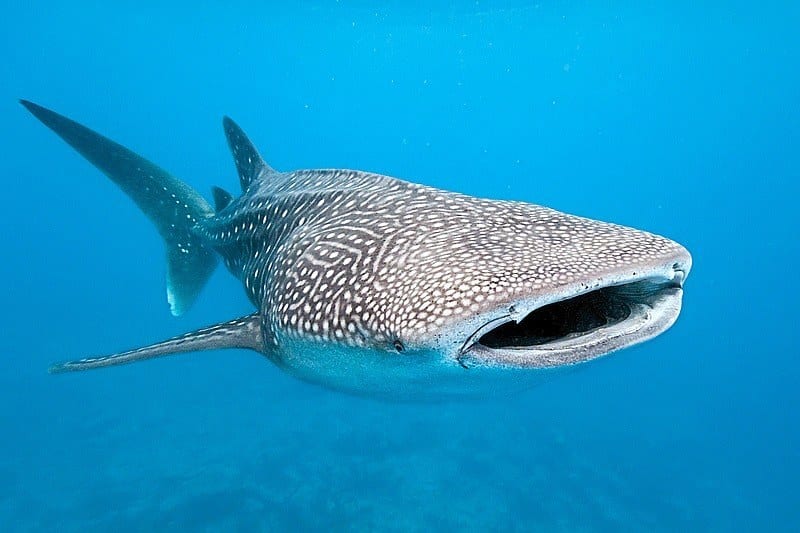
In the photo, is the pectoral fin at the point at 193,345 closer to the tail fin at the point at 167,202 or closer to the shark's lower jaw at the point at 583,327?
the shark's lower jaw at the point at 583,327

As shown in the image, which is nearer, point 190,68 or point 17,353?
point 17,353

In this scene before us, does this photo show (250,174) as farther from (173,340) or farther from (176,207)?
(173,340)

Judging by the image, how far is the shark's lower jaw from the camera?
2.12m

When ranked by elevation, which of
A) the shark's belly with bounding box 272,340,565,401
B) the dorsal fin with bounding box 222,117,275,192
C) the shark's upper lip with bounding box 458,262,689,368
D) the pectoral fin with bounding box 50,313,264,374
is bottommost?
the pectoral fin with bounding box 50,313,264,374

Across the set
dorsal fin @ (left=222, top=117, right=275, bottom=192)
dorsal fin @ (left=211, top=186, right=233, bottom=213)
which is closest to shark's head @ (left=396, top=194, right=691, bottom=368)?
dorsal fin @ (left=222, top=117, right=275, bottom=192)

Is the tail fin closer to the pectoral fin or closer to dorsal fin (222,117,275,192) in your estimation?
dorsal fin (222,117,275,192)

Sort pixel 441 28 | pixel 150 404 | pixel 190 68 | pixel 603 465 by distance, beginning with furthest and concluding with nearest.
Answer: pixel 190 68
pixel 441 28
pixel 150 404
pixel 603 465

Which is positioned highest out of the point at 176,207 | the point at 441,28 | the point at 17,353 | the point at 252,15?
the point at 252,15

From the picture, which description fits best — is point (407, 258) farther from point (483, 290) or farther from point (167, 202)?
point (167, 202)

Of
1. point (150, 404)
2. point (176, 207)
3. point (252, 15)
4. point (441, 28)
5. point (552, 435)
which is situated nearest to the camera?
point (176, 207)

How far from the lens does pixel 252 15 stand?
36.3 m

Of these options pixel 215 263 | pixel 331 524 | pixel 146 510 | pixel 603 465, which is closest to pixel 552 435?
pixel 603 465

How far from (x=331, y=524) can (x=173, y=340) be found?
6.96 meters

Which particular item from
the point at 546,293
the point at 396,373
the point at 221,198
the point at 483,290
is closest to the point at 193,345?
the point at 396,373
